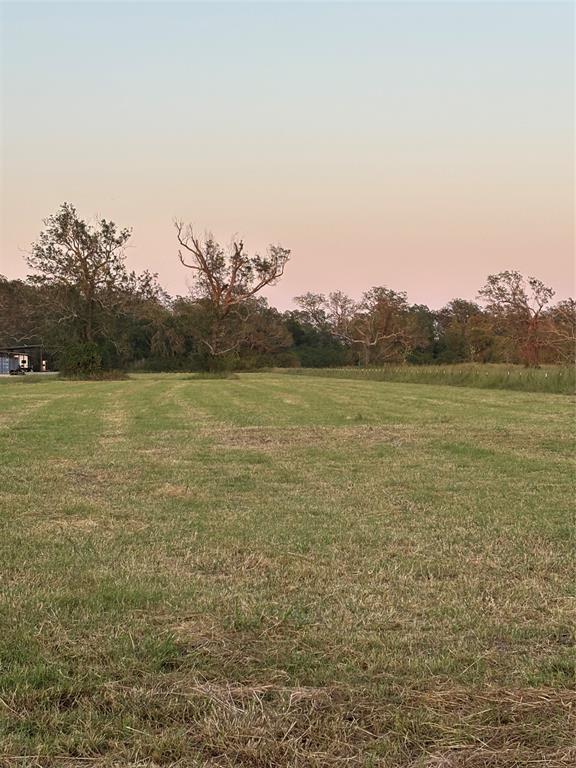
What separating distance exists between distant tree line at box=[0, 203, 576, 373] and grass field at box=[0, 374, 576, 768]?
31533 mm

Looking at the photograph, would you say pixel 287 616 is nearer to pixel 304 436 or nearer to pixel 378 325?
pixel 304 436

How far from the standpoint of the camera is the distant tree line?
41.7 meters

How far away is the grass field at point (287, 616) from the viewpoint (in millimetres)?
2189

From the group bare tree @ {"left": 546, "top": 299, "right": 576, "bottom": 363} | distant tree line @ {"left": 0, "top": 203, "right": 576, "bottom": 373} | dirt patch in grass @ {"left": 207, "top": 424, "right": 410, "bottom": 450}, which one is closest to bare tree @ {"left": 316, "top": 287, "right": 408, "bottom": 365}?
distant tree line @ {"left": 0, "top": 203, "right": 576, "bottom": 373}

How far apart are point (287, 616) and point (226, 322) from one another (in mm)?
56208

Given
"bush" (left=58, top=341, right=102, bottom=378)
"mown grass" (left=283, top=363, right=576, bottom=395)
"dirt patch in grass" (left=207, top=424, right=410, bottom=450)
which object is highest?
"bush" (left=58, top=341, right=102, bottom=378)

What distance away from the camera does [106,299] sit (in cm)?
4275

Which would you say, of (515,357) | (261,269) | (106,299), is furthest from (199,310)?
(515,357)

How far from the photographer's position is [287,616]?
3.29m

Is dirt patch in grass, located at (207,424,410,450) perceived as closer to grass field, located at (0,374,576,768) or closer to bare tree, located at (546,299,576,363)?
grass field, located at (0,374,576,768)

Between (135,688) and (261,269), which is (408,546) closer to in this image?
(135,688)

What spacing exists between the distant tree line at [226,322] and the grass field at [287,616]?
3153 cm

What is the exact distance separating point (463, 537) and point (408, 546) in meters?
0.52

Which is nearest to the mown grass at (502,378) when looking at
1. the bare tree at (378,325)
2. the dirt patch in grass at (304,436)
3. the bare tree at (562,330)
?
the bare tree at (562,330)
